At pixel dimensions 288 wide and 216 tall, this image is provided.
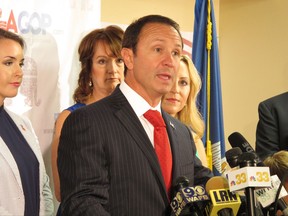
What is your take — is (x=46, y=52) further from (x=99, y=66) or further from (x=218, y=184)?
(x=218, y=184)

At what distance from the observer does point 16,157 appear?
2.43m

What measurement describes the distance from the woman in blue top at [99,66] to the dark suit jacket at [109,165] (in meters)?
1.19

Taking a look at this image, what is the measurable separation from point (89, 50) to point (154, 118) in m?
1.26

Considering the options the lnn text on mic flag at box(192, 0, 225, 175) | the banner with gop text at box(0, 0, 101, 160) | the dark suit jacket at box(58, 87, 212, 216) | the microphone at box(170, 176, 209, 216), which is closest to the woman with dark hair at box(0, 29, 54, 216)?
the banner with gop text at box(0, 0, 101, 160)

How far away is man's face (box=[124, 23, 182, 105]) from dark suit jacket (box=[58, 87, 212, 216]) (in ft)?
0.49

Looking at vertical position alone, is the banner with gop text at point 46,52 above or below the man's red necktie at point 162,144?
above

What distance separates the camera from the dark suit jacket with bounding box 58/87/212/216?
5.57ft

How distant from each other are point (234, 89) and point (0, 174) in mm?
3665

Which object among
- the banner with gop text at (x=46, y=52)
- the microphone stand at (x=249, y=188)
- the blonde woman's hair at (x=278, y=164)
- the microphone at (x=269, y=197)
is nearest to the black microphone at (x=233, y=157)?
the microphone stand at (x=249, y=188)

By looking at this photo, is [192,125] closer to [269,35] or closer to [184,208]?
[184,208]

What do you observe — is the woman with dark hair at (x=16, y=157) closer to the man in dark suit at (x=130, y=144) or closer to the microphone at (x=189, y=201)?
the man in dark suit at (x=130, y=144)

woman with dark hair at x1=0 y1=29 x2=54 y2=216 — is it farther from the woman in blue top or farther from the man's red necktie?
the man's red necktie

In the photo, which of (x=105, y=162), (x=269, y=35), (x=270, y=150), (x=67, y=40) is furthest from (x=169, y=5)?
(x=105, y=162)

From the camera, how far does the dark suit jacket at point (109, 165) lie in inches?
66.8
